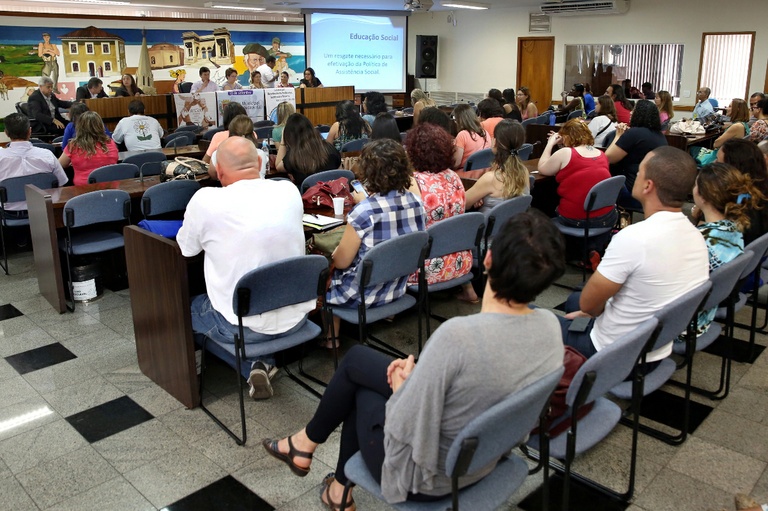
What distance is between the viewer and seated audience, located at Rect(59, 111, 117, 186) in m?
5.53

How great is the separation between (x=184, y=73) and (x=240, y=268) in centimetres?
1327

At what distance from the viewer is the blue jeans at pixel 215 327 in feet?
9.58

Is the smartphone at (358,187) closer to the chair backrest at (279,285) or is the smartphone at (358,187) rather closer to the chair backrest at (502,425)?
the chair backrest at (279,285)

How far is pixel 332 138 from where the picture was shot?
23.2 ft

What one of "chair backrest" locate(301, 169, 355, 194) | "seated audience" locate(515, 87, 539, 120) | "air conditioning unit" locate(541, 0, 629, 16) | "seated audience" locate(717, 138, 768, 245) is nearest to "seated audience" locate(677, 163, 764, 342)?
"seated audience" locate(717, 138, 768, 245)

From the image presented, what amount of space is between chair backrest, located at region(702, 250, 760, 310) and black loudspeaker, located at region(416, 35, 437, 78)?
44.8 feet

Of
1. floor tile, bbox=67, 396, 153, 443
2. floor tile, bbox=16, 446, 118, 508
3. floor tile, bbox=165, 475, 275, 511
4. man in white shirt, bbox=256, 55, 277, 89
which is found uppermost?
man in white shirt, bbox=256, 55, 277, 89

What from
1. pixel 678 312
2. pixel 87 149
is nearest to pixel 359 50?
pixel 87 149

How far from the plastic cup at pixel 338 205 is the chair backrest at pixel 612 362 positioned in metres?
2.01

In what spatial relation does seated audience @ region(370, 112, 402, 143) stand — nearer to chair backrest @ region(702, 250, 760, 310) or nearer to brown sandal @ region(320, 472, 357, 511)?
chair backrest @ region(702, 250, 760, 310)

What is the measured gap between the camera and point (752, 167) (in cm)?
341

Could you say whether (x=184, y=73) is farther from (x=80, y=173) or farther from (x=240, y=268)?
(x=240, y=268)

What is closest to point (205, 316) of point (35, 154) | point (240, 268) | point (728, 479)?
point (240, 268)

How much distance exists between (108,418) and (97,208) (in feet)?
5.62
